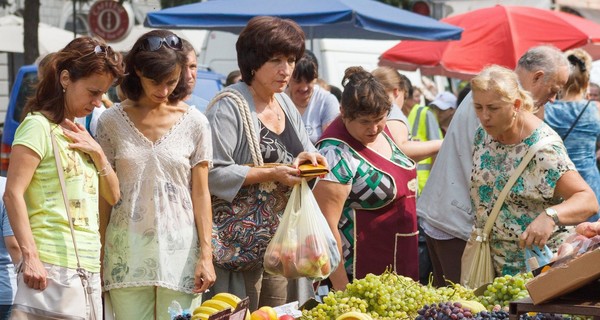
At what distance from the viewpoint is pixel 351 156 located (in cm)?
555

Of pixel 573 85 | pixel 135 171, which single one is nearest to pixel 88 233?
pixel 135 171

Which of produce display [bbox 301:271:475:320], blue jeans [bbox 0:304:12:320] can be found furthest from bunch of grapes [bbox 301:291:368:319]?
blue jeans [bbox 0:304:12:320]

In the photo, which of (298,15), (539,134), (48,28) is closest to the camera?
(539,134)

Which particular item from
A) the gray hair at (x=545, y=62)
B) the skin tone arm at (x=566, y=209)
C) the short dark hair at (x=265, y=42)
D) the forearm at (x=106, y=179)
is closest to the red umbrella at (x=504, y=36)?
the gray hair at (x=545, y=62)

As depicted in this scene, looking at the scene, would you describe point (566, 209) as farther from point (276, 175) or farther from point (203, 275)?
point (203, 275)

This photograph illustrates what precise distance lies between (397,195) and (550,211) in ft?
2.73

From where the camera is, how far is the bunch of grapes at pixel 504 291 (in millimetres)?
4684

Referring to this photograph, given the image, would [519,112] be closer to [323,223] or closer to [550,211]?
[550,211]

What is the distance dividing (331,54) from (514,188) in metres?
8.45

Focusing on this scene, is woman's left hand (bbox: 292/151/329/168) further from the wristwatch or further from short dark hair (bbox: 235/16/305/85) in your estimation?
the wristwatch

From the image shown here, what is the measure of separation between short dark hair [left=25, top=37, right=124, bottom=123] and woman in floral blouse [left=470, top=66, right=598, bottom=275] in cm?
188

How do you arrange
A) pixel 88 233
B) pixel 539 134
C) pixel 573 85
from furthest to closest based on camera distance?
pixel 573 85, pixel 539 134, pixel 88 233

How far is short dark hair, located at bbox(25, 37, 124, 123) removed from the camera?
14.0 feet

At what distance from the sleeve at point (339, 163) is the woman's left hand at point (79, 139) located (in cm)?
142
